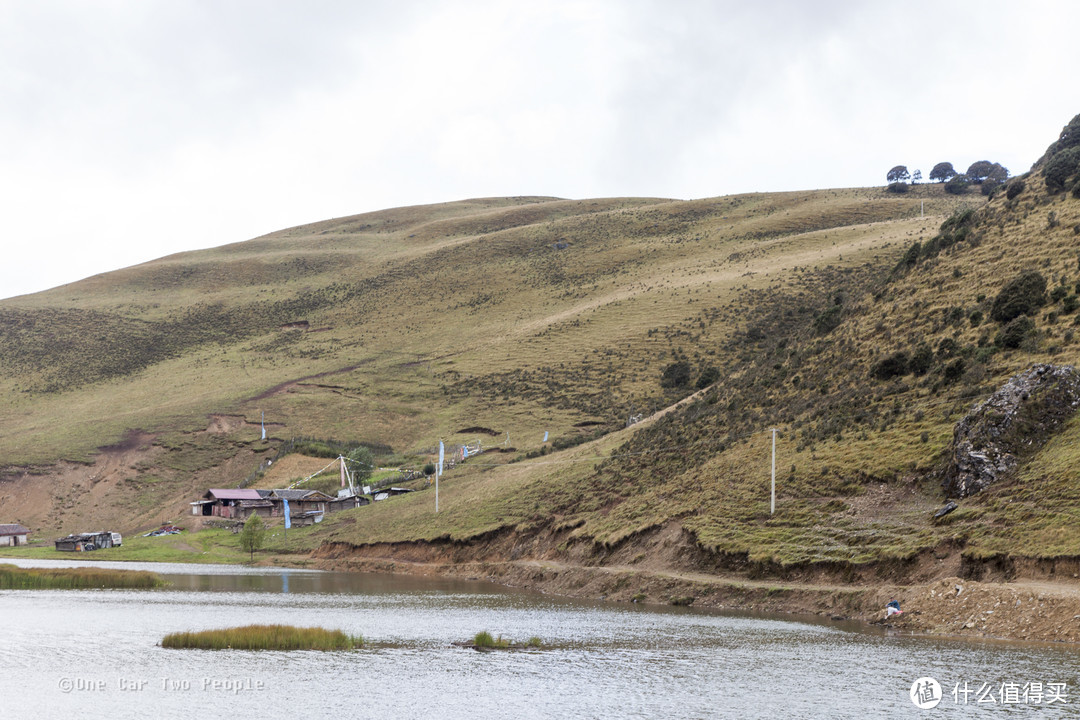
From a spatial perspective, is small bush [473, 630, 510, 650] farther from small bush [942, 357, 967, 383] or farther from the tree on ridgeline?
the tree on ridgeline

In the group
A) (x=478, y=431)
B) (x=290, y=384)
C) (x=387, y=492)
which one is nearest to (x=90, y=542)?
(x=387, y=492)

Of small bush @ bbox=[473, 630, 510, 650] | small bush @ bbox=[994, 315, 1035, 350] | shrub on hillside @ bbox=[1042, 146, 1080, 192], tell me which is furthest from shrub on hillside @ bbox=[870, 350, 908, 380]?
small bush @ bbox=[473, 630, 510, 650]

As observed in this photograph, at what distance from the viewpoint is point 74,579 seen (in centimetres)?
5216

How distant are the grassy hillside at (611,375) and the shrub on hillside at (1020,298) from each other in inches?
→ 29.2

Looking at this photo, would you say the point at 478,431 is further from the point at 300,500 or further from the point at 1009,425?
the point at 1009,425

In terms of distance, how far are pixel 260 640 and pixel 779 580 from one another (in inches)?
871

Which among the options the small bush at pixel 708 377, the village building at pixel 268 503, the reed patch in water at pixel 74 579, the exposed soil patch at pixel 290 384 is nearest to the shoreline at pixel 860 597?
the reed patch in water at pixel 74 579

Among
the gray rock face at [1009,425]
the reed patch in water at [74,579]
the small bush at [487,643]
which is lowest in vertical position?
the reed patch in water at [74,579]

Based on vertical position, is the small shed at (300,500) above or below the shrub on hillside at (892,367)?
below

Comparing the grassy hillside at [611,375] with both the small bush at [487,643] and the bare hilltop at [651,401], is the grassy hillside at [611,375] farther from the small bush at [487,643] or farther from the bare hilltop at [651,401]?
the small bush at [487,643]

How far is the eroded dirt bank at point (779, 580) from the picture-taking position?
99.2ft

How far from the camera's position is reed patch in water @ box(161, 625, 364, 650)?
2884cm

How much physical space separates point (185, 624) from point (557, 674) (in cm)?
1590

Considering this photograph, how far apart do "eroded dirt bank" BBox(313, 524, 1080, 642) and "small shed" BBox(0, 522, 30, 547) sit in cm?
4082
